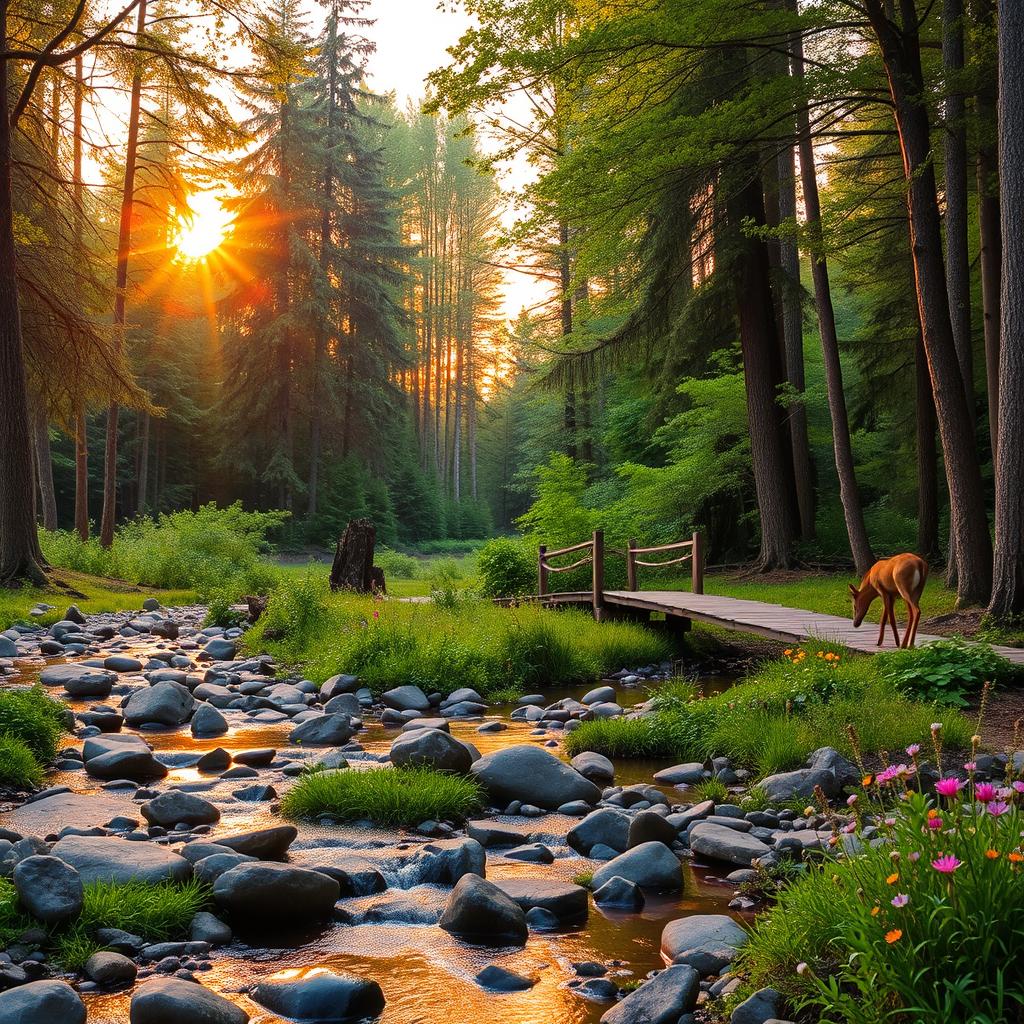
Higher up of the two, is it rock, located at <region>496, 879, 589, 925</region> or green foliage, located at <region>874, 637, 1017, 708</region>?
green foliage, located at <region>874, 637, 1017, 708</region>

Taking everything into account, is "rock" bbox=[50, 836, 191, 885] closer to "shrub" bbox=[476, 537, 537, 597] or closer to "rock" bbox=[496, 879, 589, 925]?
"rock" bbox=[496, 879, 589, 925]

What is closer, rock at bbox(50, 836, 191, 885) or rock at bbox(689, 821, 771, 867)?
rock at bbox(50, 836, 191, 885)

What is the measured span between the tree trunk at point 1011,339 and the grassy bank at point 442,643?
172 inches

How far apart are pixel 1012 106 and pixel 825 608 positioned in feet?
21.1

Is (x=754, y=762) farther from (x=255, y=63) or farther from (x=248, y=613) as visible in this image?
(x=255, y=63)

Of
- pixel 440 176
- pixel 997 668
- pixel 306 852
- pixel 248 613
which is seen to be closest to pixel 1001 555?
pixel 997 668

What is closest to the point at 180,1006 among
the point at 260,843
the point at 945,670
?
the point at 260,843

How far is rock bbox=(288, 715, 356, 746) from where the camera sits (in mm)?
7064

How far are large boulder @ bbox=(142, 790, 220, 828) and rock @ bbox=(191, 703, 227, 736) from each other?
2.38 m

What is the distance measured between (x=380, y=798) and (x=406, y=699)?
3565 mm

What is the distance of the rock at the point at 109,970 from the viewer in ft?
10.3

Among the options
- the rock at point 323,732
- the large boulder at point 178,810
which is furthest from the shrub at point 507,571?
the large boulder at point 178,810

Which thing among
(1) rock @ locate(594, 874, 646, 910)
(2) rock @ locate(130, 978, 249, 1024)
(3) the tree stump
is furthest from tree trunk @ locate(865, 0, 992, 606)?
(2) rock @ locate(130, 978, 249, 1024)

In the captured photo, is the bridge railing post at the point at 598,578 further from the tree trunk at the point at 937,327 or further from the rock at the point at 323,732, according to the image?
the rock at the point at 323,732
